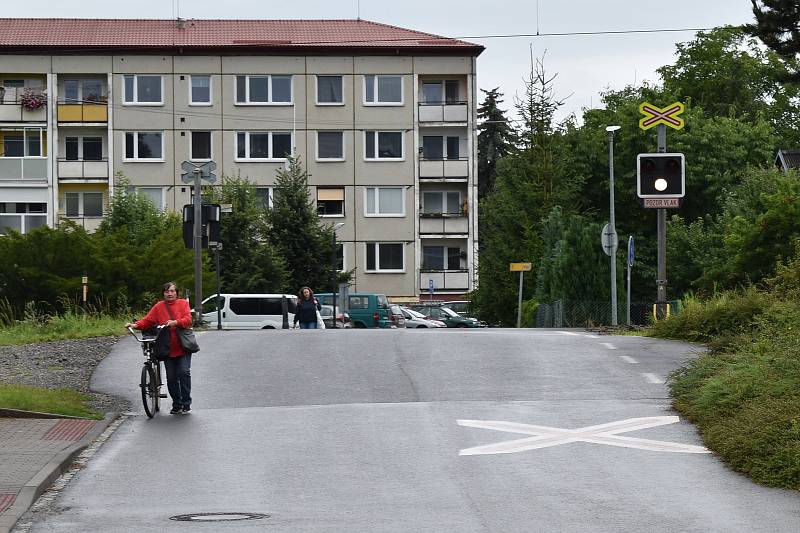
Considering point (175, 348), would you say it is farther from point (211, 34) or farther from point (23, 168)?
point (211, 34)

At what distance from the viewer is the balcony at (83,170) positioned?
74062 millimetres

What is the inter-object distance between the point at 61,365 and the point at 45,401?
522cm

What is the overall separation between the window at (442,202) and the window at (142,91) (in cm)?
1410

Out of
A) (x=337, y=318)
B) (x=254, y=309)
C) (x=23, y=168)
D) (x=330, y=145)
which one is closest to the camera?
(x=254, y=309)

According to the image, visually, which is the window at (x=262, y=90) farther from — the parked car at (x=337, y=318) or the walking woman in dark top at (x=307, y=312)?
the walking woman in dark top at (x=307, y=312)

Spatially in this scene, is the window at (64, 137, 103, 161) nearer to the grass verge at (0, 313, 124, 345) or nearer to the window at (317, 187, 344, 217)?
the window at (317, 187, 344, 217)

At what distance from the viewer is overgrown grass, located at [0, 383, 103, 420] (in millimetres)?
16625

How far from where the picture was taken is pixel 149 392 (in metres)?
17.2

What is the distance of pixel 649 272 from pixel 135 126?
28250mm

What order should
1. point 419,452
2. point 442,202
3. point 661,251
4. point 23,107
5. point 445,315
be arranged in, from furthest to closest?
point 442,202 < point 23,107 < point 445,315 < point 661,251 < point 419,452

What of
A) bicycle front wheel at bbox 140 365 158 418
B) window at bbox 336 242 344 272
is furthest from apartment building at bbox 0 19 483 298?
bicycle front wheel at bbox 140 365 158 418

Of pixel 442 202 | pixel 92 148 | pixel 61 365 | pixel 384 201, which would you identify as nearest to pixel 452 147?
pixel 442 202

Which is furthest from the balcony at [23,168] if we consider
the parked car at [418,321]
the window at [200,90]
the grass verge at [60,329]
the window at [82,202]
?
the grass verge at [60,329]

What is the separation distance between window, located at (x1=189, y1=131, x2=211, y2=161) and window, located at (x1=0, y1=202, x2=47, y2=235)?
784 centimetres
